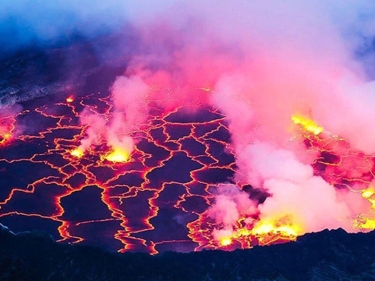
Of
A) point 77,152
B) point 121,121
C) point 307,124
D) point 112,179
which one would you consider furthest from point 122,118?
point 307,124

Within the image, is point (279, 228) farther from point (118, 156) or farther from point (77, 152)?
point (77, 152)

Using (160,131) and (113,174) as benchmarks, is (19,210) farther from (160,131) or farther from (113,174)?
(160,131)

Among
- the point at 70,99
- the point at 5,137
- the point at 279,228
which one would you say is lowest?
the point at 279,228

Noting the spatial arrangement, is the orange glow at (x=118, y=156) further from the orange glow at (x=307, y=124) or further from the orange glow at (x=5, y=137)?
the orange glow at (x=307, y=124)

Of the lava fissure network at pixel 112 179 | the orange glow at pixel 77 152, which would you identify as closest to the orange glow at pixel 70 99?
the lava fissure network at pixel 112 179

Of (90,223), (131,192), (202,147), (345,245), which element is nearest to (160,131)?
(202,147)

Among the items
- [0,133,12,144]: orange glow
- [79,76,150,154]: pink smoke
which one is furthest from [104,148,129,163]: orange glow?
[0,133,12,144]: orange glow
